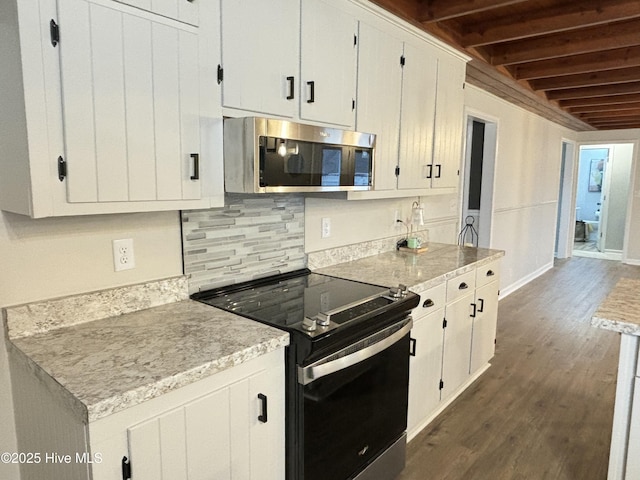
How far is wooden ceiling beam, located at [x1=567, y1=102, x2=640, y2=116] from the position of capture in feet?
18.4

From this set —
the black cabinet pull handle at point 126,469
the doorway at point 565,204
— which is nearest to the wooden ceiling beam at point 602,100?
the doorway at point 565,204

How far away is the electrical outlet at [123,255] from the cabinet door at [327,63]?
93 cm

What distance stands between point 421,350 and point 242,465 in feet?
4.12

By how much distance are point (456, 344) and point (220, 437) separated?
6.04 ft

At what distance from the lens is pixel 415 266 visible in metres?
2.70

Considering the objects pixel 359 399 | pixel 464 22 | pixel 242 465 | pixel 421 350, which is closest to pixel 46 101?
pixel 242 465

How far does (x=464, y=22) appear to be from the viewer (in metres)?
3.02

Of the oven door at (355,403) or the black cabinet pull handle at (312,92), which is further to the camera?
the black cabinet pull handle at (312,92)

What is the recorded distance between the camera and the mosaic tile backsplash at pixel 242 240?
1925 mm

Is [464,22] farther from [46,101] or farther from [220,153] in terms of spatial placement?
[46,101]

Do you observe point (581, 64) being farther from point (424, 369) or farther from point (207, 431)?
point (207, 431)

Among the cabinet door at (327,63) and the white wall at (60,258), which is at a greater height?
the cabinet door at (327,63)

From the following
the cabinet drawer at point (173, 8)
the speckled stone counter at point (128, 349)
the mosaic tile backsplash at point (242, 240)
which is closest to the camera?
the speckled stone counter at point (128, 349)

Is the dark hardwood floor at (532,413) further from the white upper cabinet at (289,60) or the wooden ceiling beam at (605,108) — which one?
the wooden ceiling beam at (605,108)
